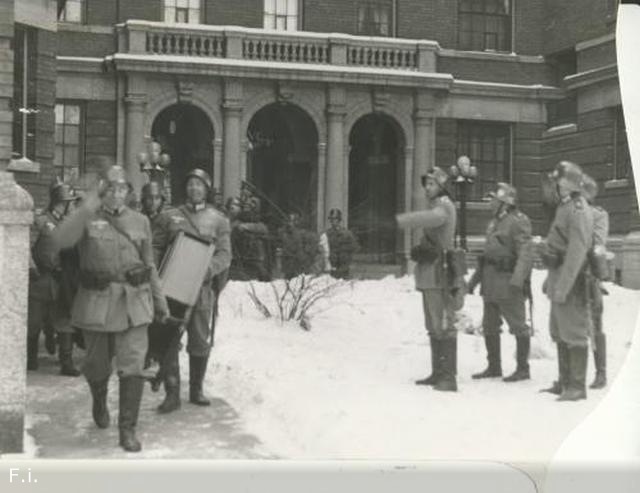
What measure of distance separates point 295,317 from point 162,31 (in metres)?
0.81

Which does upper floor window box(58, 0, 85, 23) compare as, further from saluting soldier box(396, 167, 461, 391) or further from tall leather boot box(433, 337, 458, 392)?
tall leather boot box(433, 337, 458, 392)

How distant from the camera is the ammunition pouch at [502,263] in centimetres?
240

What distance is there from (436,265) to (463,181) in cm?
24

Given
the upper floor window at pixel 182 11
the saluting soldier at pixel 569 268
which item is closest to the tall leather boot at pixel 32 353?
the upper floor window at pixel 182 11

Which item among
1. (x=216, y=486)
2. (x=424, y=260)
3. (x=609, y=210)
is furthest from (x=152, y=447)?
(x=609, y=210)

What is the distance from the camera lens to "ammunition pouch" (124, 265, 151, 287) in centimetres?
224

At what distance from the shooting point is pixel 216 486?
221 cm

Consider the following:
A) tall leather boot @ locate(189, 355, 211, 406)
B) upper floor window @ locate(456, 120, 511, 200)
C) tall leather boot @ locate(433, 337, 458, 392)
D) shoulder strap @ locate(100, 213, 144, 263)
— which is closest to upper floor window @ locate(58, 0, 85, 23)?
shoulder strap @ locate(100, 213, 144, 263)

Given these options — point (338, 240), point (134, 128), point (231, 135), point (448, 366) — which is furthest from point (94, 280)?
point (448, 366)

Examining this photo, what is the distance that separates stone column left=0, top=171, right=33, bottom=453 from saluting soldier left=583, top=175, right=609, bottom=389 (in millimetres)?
1501

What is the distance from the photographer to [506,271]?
2.43 meters

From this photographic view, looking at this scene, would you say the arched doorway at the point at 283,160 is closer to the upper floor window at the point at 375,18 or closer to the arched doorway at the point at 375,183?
the arched doorway at the point at 375,183

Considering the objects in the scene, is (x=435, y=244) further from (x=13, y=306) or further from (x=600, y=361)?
(x=13, y=306)

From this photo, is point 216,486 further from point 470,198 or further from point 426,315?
point 470,198
